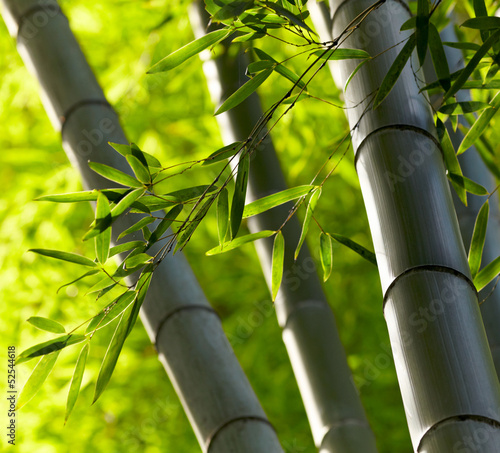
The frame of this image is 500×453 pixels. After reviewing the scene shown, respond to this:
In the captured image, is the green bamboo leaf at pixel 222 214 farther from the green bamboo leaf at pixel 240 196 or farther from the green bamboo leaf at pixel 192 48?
the green bamboo leaf at pixel 192 48

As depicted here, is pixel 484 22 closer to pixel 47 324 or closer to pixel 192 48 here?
pixel 192 48

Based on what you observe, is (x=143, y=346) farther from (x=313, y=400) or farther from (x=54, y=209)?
(x=313, y=400)

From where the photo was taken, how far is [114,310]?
849mm

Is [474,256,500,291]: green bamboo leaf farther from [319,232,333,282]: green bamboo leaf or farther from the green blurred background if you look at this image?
the green blurred background

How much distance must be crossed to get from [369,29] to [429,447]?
578 mm

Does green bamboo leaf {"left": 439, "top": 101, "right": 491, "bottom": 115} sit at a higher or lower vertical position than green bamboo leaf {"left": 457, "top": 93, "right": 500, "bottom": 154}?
lower

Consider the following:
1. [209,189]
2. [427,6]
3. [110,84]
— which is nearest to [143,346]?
[110,84]

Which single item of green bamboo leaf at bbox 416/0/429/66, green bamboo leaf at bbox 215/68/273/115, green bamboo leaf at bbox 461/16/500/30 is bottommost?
green bamboo leaf at bbox 416/0/429/66

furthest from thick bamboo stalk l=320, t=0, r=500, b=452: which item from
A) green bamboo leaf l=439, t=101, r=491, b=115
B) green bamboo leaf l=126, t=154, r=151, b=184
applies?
green bamboo leaf l=126, t=154, r=151, b=184

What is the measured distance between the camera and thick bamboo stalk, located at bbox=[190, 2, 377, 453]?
1161 millimetres

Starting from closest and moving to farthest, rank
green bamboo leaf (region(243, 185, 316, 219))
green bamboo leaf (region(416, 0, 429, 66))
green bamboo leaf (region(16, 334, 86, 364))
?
green bamboo leaf (region(416, 0, 429, 66)) → green bamboo leaf (region(16, 334, 86, 364)) → green bamboo leaf (region(243, 185, 316, 219))

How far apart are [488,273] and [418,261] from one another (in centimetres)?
26

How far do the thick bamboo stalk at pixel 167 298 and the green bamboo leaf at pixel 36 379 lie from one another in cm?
25

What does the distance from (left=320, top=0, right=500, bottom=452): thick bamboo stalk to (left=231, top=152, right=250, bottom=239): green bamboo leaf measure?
0.59 ft
